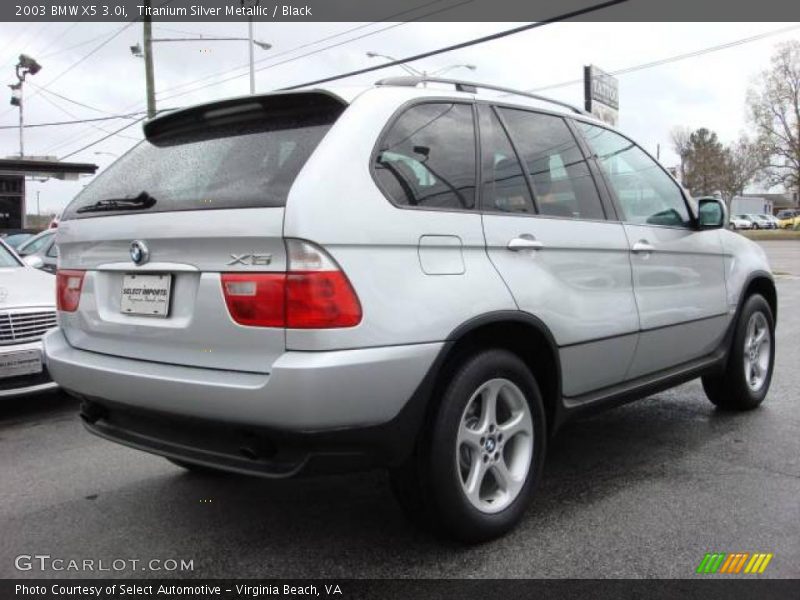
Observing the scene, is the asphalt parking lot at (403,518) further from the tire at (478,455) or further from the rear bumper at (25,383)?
the rear bumper at (25,383)

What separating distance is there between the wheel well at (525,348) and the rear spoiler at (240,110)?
1.02 meters

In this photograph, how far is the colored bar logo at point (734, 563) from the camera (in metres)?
2.72

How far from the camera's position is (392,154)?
271cm

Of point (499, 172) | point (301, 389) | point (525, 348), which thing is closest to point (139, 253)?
point (301, 389)

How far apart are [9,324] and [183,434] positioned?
10.6 feet

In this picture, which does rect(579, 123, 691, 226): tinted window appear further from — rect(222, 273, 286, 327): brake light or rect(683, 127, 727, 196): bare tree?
rect(683, 127, 727, 196): bare tree

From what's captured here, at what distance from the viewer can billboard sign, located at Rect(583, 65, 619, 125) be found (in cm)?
1491

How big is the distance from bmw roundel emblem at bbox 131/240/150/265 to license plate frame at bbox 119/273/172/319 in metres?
0.06

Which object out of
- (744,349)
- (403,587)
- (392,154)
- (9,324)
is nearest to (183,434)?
(403,587)

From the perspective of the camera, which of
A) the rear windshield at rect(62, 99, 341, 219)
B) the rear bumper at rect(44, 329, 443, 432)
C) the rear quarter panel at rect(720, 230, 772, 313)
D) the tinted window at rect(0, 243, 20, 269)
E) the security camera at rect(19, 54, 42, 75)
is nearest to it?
the rear bumper at rect(44, 329, 443, 432)

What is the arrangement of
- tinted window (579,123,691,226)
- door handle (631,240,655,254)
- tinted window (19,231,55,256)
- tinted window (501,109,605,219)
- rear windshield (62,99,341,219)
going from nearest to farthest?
rear windshield (62,99,341,219), tinted window (501,109,605,219), door handle (631,240,655,254), tinted window (579,123,691,226), tinted window (19,231,55,256)

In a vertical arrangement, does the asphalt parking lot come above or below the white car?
below


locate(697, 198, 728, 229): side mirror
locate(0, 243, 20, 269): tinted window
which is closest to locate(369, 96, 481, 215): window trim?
locate(697, 198, 728, 229): side mirror

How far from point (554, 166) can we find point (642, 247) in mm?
702
